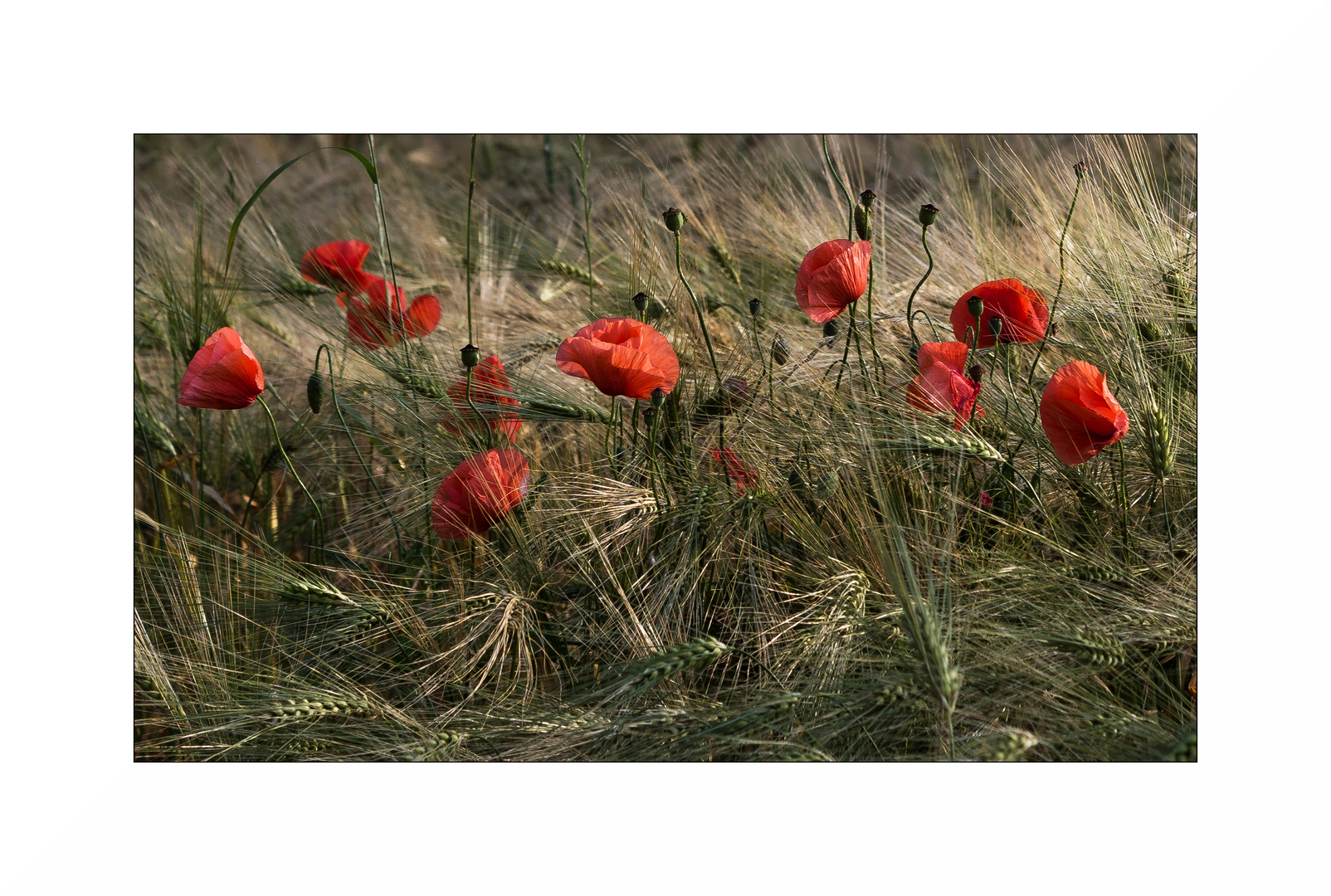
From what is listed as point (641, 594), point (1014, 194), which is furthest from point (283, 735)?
point (1014, 194)

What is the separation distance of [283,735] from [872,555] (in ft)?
2.26

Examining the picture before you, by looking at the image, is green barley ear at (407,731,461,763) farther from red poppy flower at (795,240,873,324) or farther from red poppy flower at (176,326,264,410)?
red poppy flower at (795,240,873,324)

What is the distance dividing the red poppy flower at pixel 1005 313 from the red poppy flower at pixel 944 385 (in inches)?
2.1

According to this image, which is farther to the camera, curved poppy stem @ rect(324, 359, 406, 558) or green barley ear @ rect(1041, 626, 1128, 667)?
curved poppy stem @ rect(324, 359, 406, 558)

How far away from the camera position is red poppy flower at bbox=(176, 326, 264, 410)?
44.4 inches

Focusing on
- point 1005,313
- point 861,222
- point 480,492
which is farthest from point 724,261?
point 480,492

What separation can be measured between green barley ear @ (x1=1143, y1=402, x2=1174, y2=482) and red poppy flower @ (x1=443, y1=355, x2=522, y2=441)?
2.40 ft

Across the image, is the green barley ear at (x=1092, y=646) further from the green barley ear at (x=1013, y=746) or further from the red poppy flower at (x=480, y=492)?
the red poppy flower at (x=480, y=492)

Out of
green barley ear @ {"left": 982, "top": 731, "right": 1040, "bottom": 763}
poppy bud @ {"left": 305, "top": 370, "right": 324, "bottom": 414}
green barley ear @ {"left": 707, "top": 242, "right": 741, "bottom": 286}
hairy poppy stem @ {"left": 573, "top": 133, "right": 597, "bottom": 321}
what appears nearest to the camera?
green barley ear @ {"left": 982, "top": 731, "right": 1040, "bottom": 763}

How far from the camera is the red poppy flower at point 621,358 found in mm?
1038

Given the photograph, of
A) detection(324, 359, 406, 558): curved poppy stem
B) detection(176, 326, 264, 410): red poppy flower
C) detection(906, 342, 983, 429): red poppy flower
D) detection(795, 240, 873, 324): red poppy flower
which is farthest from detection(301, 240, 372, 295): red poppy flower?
detection(906, 342, 983, 429): red poppy flower

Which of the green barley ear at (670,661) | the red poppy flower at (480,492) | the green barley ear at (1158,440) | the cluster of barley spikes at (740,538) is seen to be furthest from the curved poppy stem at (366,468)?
the green barley ear at (1158,440)

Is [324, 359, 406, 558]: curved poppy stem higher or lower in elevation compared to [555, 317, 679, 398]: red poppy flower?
lower

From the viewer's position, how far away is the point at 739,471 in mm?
1182
